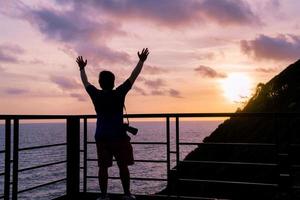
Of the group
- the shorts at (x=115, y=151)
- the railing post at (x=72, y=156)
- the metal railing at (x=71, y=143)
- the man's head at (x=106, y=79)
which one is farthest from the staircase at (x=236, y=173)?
the man's head at (x=106, y=79)

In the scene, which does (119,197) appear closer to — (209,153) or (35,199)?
(209,153)

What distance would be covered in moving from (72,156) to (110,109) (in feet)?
6.74

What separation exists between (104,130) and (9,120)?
3.84 feet

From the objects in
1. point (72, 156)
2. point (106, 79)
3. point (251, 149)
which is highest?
point (106, 79)

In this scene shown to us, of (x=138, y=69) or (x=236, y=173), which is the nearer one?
(x=138, y=69)

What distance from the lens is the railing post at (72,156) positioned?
752 cm

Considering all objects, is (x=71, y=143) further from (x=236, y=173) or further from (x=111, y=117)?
(x=236, y=173)

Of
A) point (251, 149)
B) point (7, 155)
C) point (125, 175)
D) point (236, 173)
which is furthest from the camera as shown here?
point (251, 149)

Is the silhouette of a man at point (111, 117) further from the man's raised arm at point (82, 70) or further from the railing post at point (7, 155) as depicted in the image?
the railing post at point (7, 155)

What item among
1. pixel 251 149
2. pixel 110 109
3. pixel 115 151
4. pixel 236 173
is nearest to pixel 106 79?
pixel 110 109

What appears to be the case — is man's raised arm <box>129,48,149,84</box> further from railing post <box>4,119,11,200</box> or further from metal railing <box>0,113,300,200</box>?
railing post <box>4,119,11,200</box>

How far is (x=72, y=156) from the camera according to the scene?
24.8 ft

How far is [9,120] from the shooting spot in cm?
573

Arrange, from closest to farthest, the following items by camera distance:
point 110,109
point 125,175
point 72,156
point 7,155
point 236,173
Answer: point 7,155, point 110,109, point 125,175, point 72,156, point 236,173
